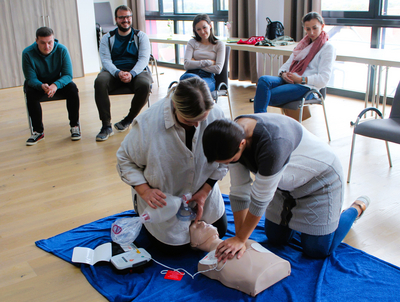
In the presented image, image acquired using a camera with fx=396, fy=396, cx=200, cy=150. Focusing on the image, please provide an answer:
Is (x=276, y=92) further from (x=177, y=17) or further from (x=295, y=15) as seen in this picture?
(x=177, y=17)

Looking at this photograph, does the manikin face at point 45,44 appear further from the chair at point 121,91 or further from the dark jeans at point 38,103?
the chair at point 121,91

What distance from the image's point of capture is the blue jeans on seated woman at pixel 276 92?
3.28 metres

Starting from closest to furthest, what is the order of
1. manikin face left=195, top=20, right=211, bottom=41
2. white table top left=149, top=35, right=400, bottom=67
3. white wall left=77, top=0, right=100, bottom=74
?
white table top left=149, top=35, right=400, bottom=67 < manikin face left=195, top=20, right=211, bottom=41 < white wall left=77, top=0, right=100, bottom=74

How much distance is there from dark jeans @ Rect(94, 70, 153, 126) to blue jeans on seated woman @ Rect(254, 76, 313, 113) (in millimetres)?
1111

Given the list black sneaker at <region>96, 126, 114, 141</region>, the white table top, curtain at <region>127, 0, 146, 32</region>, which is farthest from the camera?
curtain at <region>127, 0, 146, 32</region>

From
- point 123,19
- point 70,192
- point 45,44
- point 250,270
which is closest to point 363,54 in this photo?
point 123,19

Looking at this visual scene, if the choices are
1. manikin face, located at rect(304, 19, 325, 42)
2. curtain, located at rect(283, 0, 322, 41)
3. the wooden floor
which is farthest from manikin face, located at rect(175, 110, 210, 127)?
curtain, located at rect(283, 0, 322, 41)

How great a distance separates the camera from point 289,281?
171 centimetres

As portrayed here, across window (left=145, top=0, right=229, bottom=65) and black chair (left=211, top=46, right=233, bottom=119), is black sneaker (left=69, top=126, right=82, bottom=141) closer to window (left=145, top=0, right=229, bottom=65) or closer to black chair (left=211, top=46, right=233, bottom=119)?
black chair (left=211, top=46, right=233, bottom=119)

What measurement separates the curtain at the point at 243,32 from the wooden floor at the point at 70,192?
50.6 inches

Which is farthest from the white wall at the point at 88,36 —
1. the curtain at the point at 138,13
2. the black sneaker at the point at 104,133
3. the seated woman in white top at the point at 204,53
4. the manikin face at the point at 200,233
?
the manikin face at the point at 200,233

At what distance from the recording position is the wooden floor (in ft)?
6.02

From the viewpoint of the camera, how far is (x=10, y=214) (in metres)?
2.39

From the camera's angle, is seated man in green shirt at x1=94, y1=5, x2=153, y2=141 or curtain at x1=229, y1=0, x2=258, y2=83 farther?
curtain at x1=229, y1=0, x2=258, y2=83
